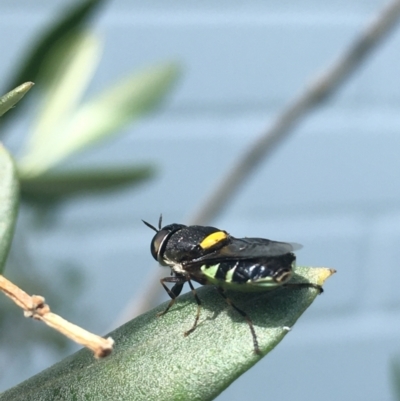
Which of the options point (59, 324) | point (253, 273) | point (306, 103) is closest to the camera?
point (59, 324)

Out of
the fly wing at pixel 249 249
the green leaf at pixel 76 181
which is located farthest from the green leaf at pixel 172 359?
the green leaf at pixel 76 181

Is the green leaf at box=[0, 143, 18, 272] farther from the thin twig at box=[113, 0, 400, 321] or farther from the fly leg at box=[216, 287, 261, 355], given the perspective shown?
the thin twig at box=[113, 0, 400, 321]

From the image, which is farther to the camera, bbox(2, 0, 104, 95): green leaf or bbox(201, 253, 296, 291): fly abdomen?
bbox(2, 0, 104, 95): green leaf

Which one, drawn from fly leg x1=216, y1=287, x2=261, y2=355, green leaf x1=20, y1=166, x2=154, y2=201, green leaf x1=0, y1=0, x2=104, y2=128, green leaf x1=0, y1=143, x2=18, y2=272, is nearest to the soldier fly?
fly leg x1=216, y1=287, x2=261, y2=355

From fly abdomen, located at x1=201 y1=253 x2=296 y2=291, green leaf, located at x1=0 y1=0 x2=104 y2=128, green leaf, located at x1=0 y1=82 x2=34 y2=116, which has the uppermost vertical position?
green leaf, located at x1=0 y1=82 x2=34 y2=116

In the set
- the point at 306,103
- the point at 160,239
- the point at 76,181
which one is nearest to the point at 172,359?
the point at 160,239

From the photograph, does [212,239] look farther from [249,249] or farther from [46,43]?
[46,43]

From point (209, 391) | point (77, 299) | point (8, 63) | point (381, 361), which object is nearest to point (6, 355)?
point (77, 299)
